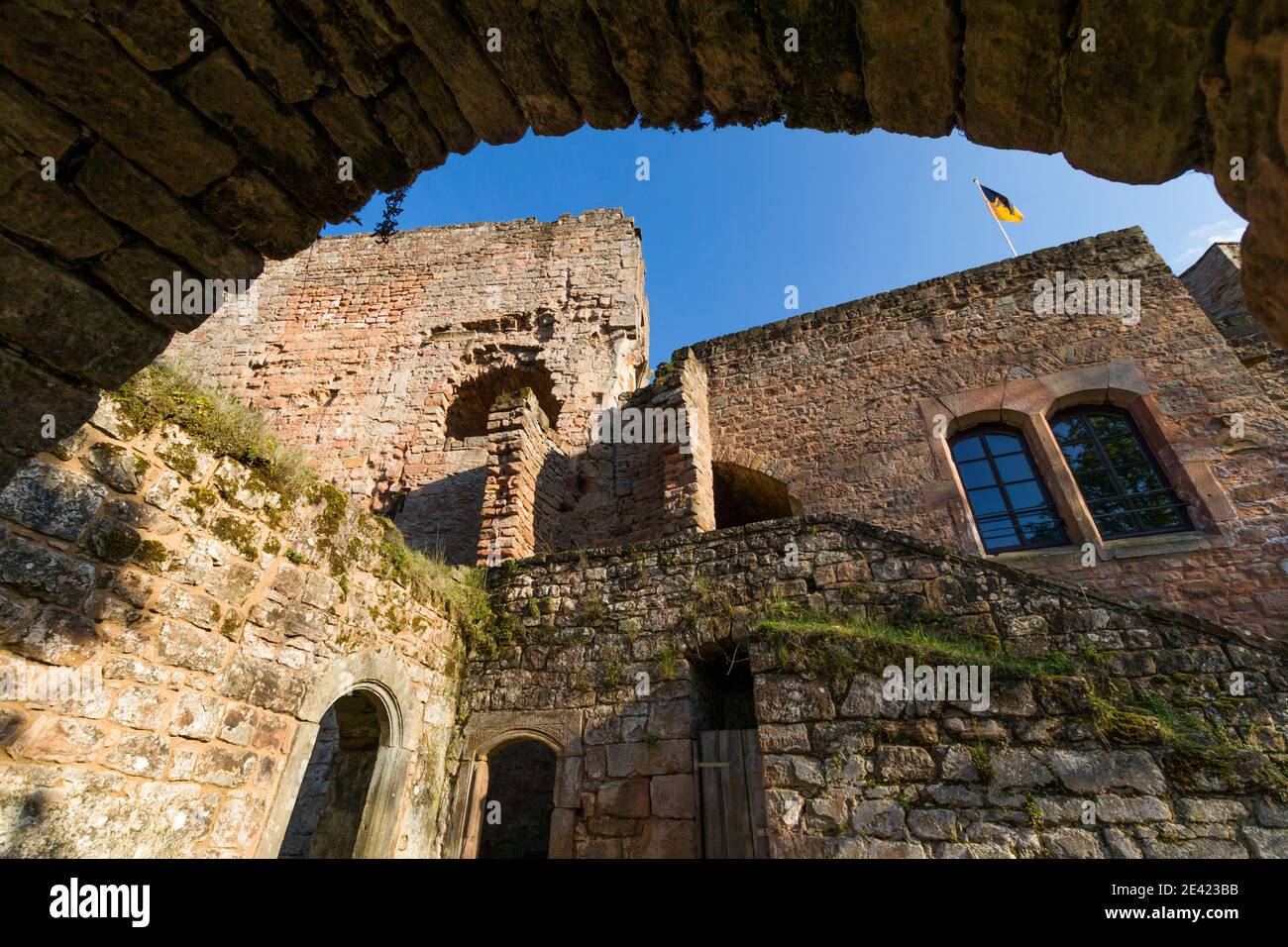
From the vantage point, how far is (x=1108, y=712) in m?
3.83

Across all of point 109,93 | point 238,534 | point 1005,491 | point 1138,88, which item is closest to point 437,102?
point 109,93

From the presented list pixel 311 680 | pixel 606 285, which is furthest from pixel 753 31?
pixel 606 285

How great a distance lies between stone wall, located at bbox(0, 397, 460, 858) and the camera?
8.77 ft

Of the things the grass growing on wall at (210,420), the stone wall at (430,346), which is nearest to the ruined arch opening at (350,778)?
the grass growing on wall at (210,420)

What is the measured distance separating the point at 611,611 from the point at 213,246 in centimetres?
438

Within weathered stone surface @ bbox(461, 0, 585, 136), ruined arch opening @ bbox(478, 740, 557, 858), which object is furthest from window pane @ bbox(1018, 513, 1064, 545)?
weathered stone surface @ bbox(461, 0, 585, 136)

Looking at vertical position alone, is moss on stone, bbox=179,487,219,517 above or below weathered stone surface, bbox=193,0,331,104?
below

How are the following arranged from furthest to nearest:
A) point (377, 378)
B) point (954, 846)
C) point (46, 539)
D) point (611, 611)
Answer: point (377, 378) < point (611, 611) < point (954, 846) < point (46, 539)

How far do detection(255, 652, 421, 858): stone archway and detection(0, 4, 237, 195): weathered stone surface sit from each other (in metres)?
3.43

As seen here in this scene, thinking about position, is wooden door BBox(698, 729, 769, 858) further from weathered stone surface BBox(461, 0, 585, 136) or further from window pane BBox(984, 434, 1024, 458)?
window pane BBox(984, 434, 1024, 458)

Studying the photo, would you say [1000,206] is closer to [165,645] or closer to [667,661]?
[667,661]

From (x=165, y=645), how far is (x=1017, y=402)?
971cm

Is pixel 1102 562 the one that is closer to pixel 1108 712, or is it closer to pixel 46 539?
pixel 1108 712

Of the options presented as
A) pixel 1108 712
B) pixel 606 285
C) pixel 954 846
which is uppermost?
pixel 606 285
